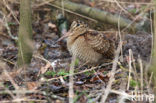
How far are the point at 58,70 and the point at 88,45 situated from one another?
2.45 ft

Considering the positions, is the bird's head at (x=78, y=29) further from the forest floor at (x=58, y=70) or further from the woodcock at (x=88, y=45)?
the forest floor at (x=58, y=70)

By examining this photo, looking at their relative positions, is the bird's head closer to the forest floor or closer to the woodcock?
the woodcock

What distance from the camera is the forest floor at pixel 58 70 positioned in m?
4.10

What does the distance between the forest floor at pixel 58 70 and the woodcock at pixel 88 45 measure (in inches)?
8.8

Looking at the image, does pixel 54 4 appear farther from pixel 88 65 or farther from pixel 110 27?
pixel 88 65

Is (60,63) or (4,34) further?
(4,34)

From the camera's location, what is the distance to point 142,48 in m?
7.00

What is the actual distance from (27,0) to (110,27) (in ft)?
12.4

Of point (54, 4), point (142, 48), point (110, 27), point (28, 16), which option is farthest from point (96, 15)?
point (28, 16)

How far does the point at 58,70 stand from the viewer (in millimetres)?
6129

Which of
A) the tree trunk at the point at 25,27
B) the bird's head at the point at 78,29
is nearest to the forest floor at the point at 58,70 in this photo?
the tree trunk at the point at 25,27

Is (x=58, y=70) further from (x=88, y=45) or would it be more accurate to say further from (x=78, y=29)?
(x=78, y=29)

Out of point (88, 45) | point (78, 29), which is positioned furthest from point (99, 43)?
point (78, 29)

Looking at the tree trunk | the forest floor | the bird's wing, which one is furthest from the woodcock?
the tree trunk
